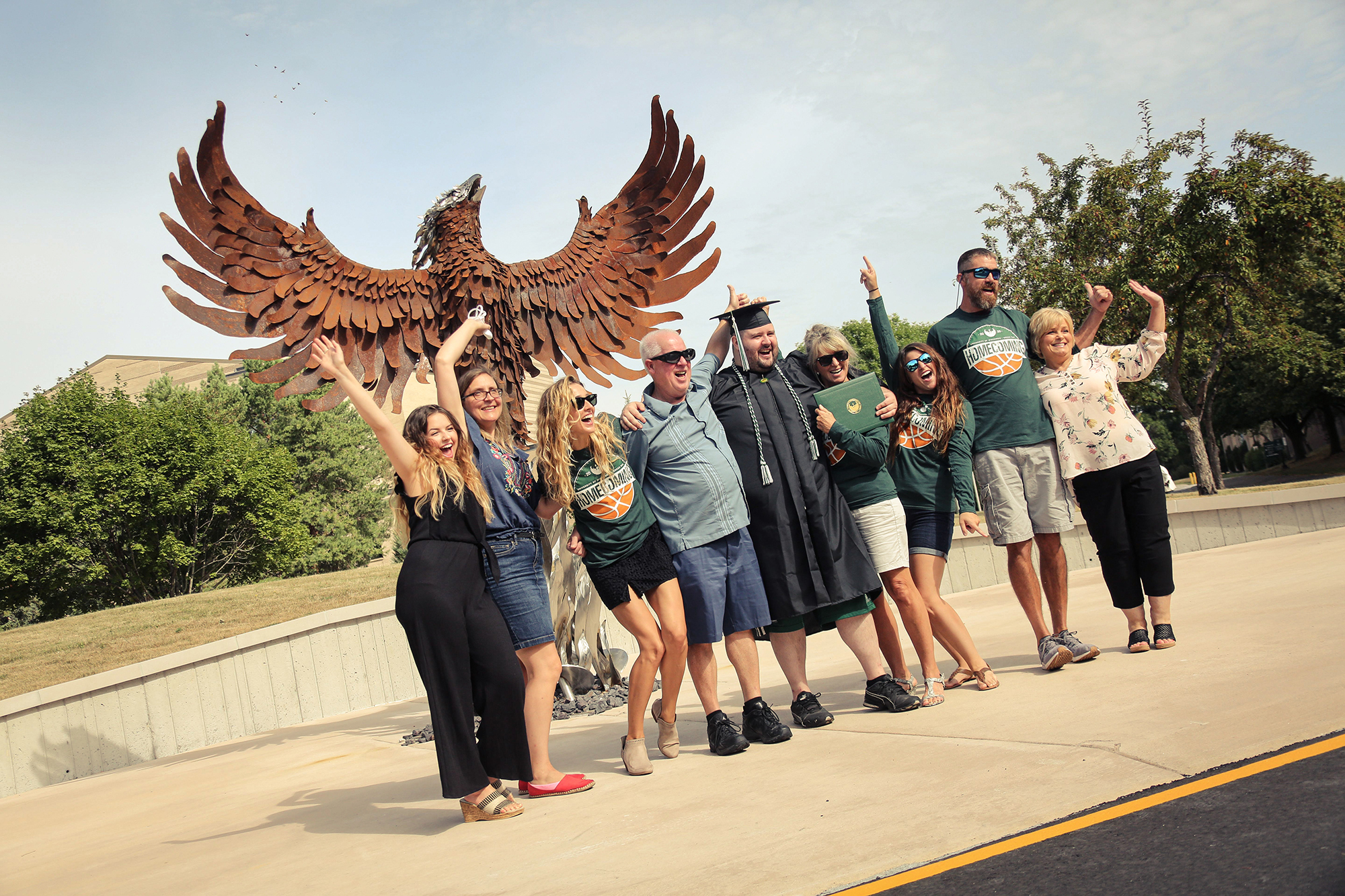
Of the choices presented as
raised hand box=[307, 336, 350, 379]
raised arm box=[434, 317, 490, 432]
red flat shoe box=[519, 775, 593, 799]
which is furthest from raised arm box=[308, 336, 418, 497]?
red flat shoe box=[519, 775, 593, 799]

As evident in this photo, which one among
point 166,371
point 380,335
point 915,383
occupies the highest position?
point 166,371

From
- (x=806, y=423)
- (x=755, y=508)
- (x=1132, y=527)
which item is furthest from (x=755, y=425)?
(x=1132, y=527)

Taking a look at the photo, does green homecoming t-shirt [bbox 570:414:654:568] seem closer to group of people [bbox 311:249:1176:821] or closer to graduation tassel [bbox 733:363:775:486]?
group of people [bbox 311:249:1176:821]

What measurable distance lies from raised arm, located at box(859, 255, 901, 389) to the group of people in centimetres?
1

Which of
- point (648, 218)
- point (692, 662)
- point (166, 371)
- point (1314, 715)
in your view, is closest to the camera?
point (1314, 715)

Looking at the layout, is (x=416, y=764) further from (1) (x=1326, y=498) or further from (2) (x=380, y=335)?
(1) (x=1326, y=498)

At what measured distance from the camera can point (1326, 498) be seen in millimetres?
10305

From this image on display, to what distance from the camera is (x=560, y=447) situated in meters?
3.86

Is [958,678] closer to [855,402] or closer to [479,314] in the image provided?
[855,402]

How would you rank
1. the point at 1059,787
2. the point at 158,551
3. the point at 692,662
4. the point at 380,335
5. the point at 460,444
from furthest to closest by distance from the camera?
the point at 158,551, the point at 380,335, the point at 692,662, the point at 460,444, the point at 1059,787

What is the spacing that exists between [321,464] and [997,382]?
3287 cm

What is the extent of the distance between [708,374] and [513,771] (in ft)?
6.62

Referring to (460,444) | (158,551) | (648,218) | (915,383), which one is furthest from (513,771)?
(158,551)

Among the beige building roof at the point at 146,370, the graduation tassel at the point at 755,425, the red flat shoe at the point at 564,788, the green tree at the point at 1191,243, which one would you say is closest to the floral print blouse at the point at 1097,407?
the graduation tassel at the point at 755,425
